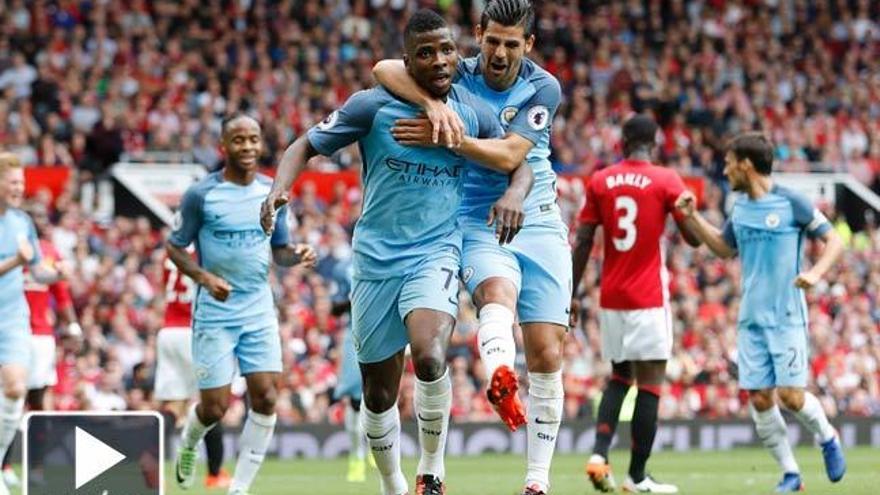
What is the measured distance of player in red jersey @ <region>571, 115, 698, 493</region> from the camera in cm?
1281

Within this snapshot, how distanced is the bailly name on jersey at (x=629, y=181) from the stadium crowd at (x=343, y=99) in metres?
4.80

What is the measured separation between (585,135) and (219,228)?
1490 centimetres

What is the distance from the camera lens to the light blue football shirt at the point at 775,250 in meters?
13.2

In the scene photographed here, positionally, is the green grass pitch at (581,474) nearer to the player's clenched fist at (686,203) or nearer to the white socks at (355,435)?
the white socks at (355,435)

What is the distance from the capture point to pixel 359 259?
31.6 ft

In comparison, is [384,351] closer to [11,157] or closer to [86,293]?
[11,157]

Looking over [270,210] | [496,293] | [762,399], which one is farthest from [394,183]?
[762,399]

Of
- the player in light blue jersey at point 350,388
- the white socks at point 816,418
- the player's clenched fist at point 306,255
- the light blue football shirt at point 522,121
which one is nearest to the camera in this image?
the light blue football shirt at point 522,121

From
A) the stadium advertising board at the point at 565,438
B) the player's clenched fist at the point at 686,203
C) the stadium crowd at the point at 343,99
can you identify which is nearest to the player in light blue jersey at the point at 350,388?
the stadium crowd at the point at 343,99

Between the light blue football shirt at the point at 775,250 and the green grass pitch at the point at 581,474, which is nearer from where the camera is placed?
the light blue football shirt at the point at 775,250

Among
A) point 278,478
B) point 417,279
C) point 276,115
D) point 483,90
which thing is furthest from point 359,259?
point 276,115

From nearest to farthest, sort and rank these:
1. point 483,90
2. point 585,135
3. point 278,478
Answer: point 483,90, point 278,478, point 585,135

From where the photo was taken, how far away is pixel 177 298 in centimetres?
1543

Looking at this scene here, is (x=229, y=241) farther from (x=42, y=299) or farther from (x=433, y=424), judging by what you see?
(x=433, y=424)
